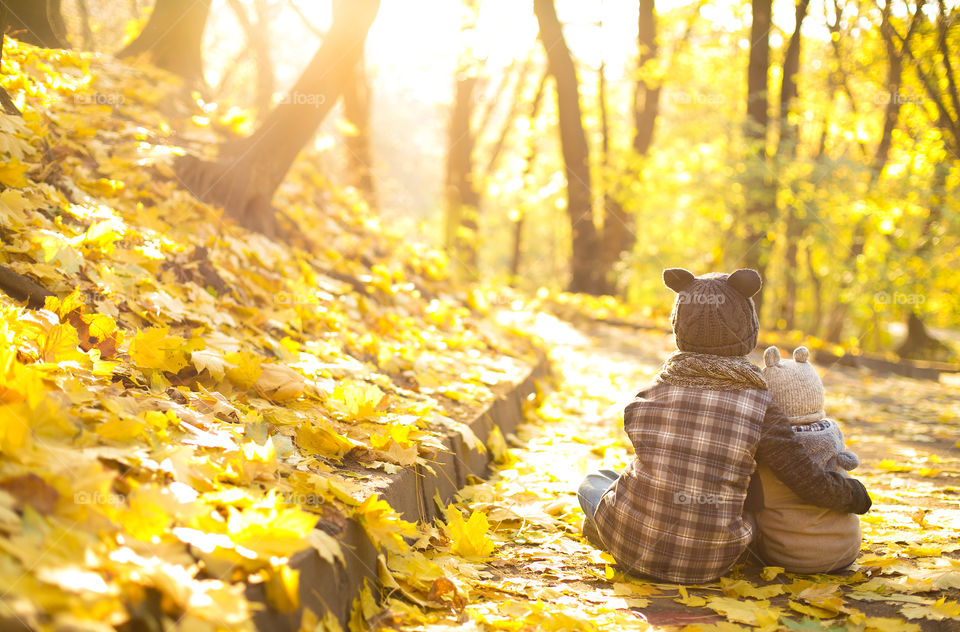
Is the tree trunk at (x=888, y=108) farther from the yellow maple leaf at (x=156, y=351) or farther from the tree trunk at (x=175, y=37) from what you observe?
the yellow maple leaf at (x=156, y=351)

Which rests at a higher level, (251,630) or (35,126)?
(35,126)

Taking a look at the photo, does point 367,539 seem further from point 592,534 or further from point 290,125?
point 290,125

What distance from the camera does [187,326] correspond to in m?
3.45

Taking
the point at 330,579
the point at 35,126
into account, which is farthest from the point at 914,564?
the point at 35,126

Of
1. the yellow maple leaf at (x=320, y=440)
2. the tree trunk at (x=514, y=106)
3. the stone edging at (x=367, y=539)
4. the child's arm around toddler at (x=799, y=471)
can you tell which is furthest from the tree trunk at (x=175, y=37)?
the tree trunk at (x=514, y=106)

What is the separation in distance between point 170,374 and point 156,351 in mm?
128

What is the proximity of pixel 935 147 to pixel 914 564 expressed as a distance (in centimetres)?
692

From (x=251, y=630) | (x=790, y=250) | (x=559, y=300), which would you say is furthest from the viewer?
(x=790, y=250)

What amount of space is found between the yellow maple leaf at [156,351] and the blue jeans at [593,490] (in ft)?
5.48

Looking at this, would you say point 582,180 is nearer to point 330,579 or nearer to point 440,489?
point 440,489

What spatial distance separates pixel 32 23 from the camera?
540 centimetres

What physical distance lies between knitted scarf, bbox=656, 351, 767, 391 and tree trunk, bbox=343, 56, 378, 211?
7744mm

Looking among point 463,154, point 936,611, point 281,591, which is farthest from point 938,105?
point 463,154

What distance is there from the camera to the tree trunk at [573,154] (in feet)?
33.4
